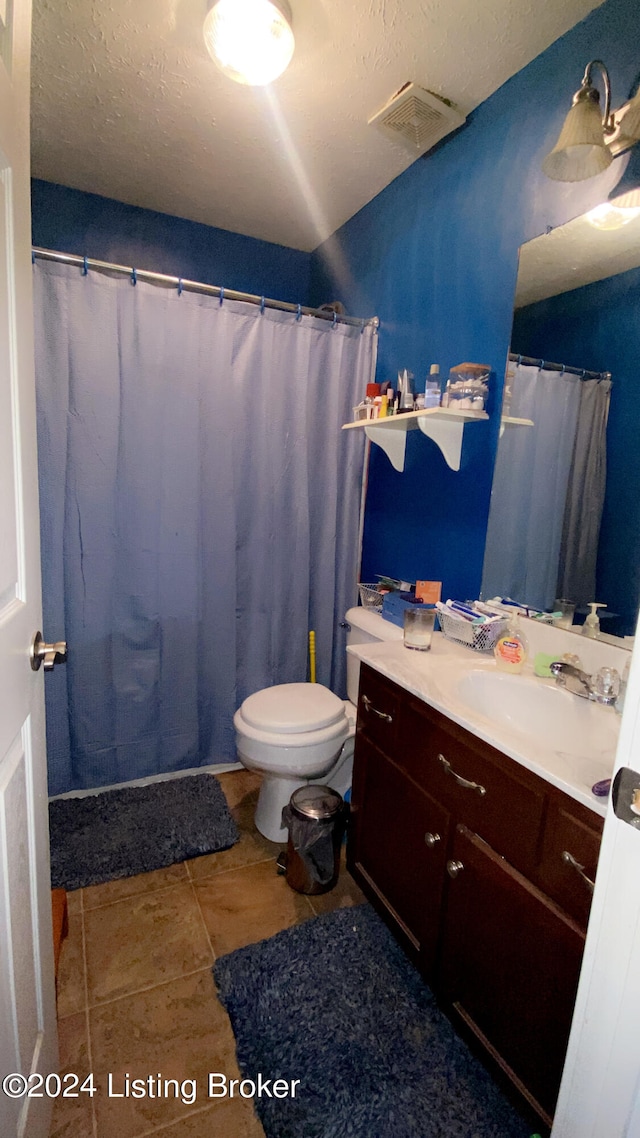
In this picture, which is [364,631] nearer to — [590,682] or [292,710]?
[292,710]

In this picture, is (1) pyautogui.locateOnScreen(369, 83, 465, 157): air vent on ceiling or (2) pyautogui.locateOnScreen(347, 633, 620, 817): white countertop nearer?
(2) pyautogui.locateOnScreen(347, 633, 620, 817): white countertop

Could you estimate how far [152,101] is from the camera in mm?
1574

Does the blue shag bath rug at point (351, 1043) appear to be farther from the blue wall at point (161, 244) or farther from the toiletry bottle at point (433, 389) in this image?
the blue wall at point (161, 244)

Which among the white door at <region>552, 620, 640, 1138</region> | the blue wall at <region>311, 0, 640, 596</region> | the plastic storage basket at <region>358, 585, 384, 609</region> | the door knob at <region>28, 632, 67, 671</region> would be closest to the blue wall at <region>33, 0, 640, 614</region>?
the blue wall at <region>311, 0, 640, 596</region>

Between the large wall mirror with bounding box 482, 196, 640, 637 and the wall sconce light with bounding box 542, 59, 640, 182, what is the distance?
0.11 metres

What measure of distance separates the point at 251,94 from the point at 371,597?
5.57ft

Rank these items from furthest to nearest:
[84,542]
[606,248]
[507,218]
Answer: [84,542]
[507,218]
[606,248]

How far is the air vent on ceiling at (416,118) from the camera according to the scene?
4.82 feet


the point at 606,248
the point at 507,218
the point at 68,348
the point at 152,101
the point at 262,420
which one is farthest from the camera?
the point at 262,420

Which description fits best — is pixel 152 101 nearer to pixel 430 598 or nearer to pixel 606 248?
pixel 606 248

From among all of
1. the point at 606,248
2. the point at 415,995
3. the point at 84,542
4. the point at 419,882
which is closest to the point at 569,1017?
the point at 419,882

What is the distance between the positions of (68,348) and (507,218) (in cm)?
145

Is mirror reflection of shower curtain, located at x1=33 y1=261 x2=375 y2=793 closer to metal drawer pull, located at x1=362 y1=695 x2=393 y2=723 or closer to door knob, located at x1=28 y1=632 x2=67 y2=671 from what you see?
metal drawer pull, located at x1=362 y1=695 x2=393 y2=723

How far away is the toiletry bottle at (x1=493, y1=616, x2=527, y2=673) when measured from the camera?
1324 millimetres
